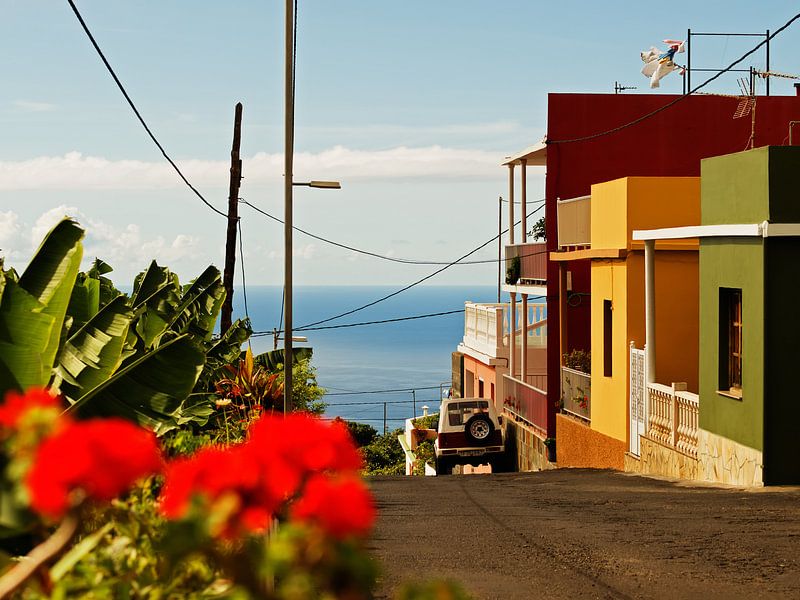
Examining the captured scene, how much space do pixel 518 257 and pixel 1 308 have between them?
2457 cm

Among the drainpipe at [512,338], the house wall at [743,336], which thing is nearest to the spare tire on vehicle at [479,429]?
the drainpipe at [512,338]

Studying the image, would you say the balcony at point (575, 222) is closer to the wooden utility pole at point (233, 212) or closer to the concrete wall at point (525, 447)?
the concrete wall at point (525, 447)

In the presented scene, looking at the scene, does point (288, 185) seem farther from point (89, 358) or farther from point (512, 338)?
point (512, 338)

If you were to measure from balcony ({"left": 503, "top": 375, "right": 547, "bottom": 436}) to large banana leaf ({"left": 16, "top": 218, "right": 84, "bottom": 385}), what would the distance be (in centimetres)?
1961

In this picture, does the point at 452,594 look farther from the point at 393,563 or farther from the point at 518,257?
the point at 518,257

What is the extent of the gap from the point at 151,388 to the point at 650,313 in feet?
42.3

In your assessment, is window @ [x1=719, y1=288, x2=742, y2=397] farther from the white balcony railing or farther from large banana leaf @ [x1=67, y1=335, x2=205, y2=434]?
large banana leaf @ [x1=67, y1=335, x2=205, y2=434]

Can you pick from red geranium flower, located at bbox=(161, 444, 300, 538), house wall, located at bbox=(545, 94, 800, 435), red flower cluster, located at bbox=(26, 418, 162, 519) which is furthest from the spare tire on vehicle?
red flower cluster, located at bbox=(26, 418, 162, 519)

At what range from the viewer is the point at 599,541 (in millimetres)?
11031

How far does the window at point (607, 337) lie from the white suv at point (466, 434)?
7.16 metres

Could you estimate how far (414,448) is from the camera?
1678 inches

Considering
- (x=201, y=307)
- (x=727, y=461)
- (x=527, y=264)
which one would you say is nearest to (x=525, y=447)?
(x=527, y=264)

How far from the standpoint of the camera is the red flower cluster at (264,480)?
228cm

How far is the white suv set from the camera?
28625 mm
